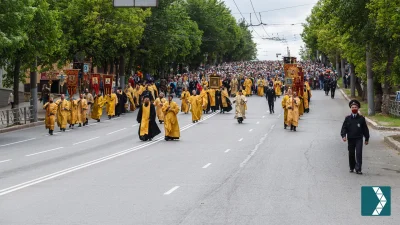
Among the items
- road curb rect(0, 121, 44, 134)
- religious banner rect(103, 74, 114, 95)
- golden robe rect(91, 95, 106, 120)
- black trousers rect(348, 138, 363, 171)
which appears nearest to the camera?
black trousers rect(348, 138, 363, 171)

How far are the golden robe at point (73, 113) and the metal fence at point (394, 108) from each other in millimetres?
15349

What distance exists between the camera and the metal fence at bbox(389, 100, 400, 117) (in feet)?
134

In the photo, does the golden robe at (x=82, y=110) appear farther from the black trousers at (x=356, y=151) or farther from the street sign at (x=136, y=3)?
the black trousers at (x=356, y=151)

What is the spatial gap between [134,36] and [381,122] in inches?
946

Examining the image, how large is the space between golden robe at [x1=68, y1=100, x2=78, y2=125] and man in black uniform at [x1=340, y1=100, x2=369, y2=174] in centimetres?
2154

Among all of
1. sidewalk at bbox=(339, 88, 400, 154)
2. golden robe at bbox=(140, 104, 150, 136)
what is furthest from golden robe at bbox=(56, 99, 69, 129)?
sidewalk at bbox=(339, 88, 400, 154)

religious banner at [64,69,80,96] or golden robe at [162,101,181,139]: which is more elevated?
religious banner at [64,69,80,96]

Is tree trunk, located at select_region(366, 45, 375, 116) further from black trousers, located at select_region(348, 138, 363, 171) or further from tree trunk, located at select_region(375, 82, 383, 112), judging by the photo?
black trousers, located at select_region(348, 138, 363, 171)

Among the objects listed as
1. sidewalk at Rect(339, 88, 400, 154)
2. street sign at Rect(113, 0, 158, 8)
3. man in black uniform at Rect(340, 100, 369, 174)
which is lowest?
sidewalk at Rect(339, 88, 400, 154)

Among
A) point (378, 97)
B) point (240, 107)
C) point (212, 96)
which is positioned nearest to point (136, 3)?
point (240, 107)

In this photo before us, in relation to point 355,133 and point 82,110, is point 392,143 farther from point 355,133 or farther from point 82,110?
point 82,110

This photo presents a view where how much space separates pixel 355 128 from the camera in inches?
753

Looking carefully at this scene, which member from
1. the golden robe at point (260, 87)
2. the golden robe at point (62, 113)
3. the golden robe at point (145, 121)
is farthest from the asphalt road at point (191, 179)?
the golden robe at point (260, 87)

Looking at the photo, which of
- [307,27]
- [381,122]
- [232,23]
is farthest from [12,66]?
[232,23]
